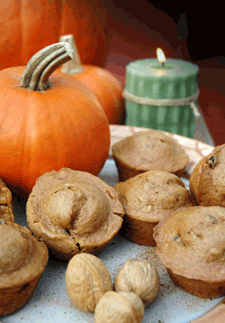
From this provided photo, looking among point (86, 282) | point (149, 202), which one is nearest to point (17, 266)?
point (86, 282)

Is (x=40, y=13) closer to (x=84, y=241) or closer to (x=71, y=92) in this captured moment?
(x=71, y=92)

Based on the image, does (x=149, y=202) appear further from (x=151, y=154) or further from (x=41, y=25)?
(x=41, y=25)

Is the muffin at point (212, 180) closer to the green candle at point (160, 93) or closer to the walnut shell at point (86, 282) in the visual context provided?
the walnut shell at point (86, 282)

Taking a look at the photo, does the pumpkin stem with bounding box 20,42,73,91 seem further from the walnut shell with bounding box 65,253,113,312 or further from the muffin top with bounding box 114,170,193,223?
the walnut shell with bounding box 65,253,113,312

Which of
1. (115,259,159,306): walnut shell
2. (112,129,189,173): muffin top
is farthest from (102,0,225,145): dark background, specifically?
(115,259,159,306): walnut shell

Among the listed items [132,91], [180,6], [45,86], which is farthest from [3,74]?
[180,6]

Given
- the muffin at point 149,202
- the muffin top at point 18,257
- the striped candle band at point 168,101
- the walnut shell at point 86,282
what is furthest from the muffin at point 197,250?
the striped candle band at point 168,101
